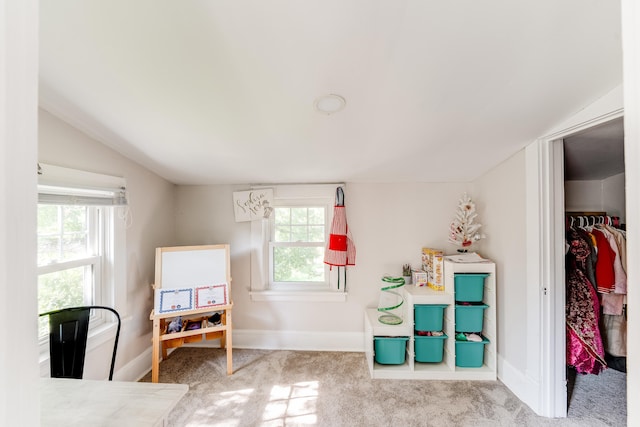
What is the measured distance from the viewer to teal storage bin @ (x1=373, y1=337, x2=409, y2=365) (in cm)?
213

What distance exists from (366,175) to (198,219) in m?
1.79

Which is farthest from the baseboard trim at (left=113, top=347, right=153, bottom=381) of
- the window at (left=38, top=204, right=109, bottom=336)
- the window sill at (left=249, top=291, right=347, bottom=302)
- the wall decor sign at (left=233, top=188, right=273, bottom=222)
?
Result: the wall decor sign at (left=233, top=188, right=273, bottom=222)

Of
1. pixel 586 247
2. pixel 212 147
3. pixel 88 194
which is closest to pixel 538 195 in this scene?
pixel 586 247

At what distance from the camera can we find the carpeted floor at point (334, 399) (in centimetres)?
165

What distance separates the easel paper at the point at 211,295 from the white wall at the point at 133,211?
53 cm

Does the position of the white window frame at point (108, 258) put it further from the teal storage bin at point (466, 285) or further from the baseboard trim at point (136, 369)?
the teal storage bin at point (466, 285)

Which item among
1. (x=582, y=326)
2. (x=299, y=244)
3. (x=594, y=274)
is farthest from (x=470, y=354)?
(x=299, y=244)

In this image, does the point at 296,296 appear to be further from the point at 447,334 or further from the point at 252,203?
the point at 447,334

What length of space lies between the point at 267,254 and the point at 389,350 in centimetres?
144

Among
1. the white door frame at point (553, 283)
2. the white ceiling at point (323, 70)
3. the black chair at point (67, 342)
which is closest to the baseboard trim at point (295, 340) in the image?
the black chair at point (67, 342)

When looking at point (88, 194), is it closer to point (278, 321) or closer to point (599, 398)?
point (278, 321)

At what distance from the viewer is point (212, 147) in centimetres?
182

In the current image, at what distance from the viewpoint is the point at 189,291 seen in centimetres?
212

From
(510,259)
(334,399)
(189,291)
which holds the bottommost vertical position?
(334,399)
